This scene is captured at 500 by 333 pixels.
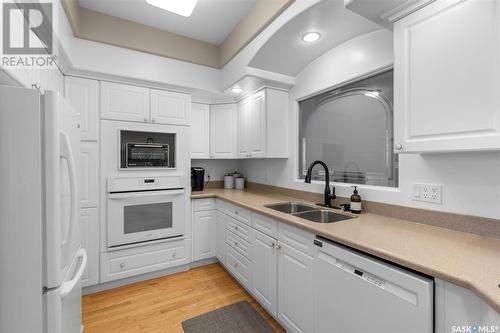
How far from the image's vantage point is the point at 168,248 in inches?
104

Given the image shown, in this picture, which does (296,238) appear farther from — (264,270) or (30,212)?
(30,212)

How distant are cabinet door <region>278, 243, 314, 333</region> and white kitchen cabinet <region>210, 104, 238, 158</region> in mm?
1859

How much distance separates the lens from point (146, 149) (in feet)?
8.41

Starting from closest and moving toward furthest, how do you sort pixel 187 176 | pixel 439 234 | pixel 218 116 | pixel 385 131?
pixel 439 234 → pixel 385 131 → pixel 187 176 → pixel 218 116

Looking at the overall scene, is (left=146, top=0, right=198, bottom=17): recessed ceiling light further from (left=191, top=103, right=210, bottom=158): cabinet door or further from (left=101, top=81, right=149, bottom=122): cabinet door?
(left=191, top=103, right=210, bottom=158): cabinet door

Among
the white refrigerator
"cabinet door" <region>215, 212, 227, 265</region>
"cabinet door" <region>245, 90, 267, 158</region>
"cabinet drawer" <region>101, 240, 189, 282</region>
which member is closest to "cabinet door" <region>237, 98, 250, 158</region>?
"cabinet door" <region>245, 90, 267, 158</region>

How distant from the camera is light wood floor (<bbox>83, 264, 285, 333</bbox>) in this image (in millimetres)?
1851

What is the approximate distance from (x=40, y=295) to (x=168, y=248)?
1.77m

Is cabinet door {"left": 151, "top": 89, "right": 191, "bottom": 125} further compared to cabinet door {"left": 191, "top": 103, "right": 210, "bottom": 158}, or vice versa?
cabinet door {"left": 191, "top": 103, "right": 210, "bottom": 158}

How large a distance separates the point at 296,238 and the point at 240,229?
33.6 inches

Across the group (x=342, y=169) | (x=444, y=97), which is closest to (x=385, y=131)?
(x=342, y=169)

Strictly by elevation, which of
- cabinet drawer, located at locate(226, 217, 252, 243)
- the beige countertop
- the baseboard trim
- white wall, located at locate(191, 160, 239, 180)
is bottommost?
the baseboard trim

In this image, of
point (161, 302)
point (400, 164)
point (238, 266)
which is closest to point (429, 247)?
point (400, 164)

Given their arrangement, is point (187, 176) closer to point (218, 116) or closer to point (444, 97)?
point (218, 116)
